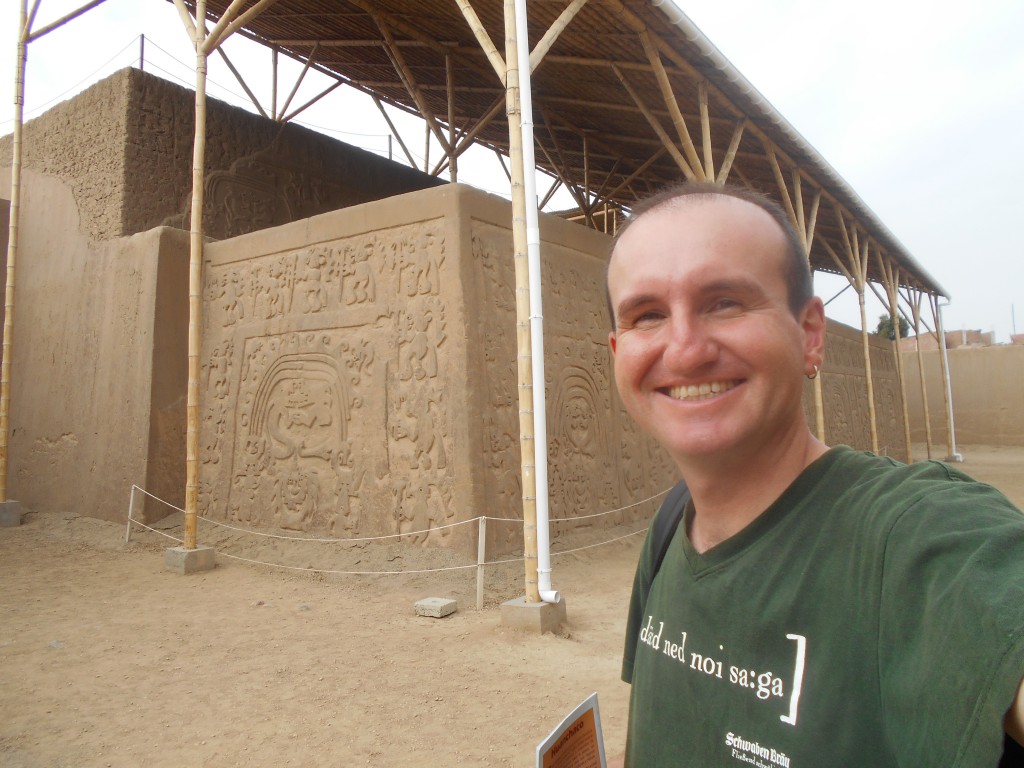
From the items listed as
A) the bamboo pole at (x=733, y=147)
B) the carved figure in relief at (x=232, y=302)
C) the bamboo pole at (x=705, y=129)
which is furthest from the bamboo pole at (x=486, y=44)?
the carved figure in relief at (x=232, y=302)

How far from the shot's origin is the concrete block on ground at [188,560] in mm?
6445

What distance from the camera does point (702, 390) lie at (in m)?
0.90

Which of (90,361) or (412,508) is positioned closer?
(412,508)

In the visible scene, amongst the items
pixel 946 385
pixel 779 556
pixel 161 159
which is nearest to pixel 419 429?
pixel 779 556

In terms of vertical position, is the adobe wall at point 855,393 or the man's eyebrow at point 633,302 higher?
the adobe wall at point 855,393

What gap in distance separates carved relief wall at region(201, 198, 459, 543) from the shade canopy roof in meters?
2.20

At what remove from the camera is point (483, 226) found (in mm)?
6168

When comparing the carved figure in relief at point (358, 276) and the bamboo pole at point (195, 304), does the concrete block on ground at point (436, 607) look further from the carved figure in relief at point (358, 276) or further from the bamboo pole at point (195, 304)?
the carved figure in relief at point (358, 276)

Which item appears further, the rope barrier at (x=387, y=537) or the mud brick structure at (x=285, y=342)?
the mud brick structure at (x=285, y=342)

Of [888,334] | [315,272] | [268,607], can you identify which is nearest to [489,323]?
[315,272]

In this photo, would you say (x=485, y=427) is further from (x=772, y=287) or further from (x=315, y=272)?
(x=772, y=287)

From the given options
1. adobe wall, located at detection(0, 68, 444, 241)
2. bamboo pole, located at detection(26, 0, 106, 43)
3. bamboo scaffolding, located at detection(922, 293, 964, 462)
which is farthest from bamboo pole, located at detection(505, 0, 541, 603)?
bamboo scaffolding, located at detection(922, 293, 964, 462)

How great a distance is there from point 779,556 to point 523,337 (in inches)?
146

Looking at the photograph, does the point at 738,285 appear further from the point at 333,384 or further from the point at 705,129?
the point at 705,129
